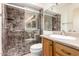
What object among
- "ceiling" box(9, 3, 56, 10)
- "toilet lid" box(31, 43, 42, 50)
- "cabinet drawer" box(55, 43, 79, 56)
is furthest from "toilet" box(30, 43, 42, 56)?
"ceiling" box(9, 3, 56, 10)

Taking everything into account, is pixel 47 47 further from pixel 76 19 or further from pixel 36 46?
pixel 76 19

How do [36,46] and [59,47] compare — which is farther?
[36,46]

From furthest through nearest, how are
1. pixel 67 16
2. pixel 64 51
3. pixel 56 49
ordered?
pixel 67 16 < pixel 56 49 < pixel 64 51

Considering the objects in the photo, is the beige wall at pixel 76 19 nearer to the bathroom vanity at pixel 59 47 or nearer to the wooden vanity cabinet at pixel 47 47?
the bathroom vanity at pixel 59 47

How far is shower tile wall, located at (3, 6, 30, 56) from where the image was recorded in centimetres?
146

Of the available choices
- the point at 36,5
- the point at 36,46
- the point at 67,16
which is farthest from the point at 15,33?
the point at 67,16

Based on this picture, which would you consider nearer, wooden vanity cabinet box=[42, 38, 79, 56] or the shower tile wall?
wooden vanity cabinet box=[42, 38, 79, 56]

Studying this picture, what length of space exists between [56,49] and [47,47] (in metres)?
0.21

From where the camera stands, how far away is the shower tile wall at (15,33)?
146 cm

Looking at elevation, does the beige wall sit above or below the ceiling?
below

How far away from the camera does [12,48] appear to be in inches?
58.2

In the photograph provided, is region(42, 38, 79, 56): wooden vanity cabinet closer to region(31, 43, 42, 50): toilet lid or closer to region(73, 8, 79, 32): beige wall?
region(31, 43, 42, 50): toilet lid

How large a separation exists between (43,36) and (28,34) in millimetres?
224

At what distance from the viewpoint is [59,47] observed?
136cm
